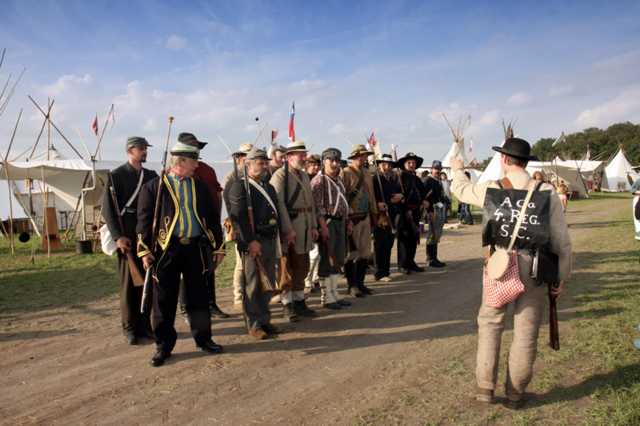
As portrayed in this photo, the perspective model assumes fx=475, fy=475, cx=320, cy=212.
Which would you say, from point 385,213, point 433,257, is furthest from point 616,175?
point 385,213

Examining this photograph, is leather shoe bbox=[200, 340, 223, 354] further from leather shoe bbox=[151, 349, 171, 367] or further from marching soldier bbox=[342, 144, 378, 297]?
marching soldier bbox=[342, 144, 378, 297]

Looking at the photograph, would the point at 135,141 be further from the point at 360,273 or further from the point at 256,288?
the point at 360,273

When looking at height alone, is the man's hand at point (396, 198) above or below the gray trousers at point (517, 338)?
above

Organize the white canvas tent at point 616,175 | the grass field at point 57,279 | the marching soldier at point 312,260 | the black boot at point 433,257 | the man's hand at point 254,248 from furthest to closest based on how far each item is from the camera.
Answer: the white canvas tent at point 616,175 → the black boot at point 433,257 → the marching soldier at point 312,260 → the grass field at point 57,279 → the man's hand at point 254,248

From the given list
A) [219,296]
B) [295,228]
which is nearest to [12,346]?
[219,296]

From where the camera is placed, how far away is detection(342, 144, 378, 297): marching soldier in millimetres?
6896

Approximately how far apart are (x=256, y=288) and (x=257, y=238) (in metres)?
0.52

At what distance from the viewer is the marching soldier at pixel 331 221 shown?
6.25 meters

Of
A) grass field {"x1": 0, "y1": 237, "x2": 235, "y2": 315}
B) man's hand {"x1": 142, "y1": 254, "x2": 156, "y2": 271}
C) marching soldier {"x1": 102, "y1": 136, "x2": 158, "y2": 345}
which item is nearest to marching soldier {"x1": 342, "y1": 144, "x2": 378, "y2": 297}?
grass field {"x1": 0, "y1": 237, "x2": 235, "y2": 315}

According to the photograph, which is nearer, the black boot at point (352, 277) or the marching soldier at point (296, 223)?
the marching soldier at point (296, 223)

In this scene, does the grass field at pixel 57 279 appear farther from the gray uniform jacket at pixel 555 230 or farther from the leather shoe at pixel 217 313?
the gray uniform jacket at pixel 555 230

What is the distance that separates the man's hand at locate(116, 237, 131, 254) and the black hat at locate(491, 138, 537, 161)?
3622 millimetres

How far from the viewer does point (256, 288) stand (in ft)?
16.3

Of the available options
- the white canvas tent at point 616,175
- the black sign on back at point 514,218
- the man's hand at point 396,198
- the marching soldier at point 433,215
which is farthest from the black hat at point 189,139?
the white canvas tent at point 616,175
